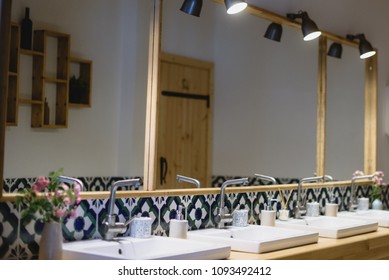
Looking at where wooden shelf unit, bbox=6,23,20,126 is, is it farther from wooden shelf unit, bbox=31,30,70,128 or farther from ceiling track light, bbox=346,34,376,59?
ceiling track light, bbox=346,34,376,59

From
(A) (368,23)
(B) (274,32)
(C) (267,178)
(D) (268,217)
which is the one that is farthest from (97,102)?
(A) (368,23)

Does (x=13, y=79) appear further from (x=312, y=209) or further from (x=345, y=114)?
(x=345, y=114)

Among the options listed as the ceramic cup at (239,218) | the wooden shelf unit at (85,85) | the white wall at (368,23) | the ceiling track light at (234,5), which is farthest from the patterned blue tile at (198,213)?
the white wall at (368,23)

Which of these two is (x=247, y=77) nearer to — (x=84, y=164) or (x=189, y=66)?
(x=189, y=66)

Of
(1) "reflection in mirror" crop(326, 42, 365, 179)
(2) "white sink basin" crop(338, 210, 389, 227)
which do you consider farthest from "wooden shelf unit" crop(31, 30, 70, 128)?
(1) "reflection in mirror" crop(326, 42, 365, 179)

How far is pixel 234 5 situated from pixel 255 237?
3.75 ft

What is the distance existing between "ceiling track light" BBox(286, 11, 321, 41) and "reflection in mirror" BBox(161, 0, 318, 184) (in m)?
0.07

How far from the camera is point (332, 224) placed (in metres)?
3.51

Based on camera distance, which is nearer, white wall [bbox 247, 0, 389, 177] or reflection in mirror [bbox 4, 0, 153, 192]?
reflection in mirror [bbox 4, 0, 153, 192]

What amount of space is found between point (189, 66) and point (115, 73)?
20.1 inches

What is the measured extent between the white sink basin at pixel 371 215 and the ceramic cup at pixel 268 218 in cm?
73

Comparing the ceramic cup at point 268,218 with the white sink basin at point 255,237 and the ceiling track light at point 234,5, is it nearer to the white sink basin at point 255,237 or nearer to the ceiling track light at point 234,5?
the white sink basin at point 255,237

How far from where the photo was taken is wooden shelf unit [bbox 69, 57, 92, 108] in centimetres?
250
